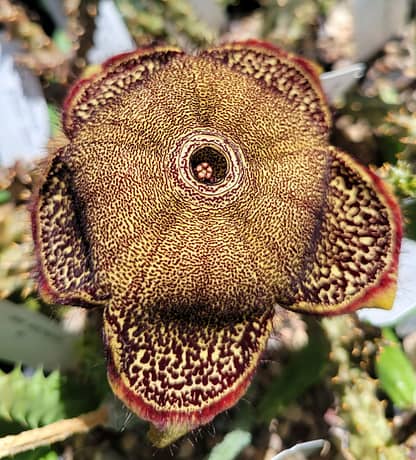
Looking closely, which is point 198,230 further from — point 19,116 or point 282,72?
point 19,116

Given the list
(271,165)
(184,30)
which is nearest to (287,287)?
(271,165)

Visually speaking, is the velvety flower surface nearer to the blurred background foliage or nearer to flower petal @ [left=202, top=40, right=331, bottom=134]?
flower petal @ [left=202, top=40, right=331, bottom=134]

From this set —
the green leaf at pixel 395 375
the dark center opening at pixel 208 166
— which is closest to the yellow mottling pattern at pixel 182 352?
the dark center opening at pixel 208 166

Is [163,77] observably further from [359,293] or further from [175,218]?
[359,293]

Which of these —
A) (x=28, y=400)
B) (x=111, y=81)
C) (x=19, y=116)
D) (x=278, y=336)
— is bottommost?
(x=28, y=400)

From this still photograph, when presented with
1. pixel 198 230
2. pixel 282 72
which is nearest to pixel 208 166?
pixel 198 230

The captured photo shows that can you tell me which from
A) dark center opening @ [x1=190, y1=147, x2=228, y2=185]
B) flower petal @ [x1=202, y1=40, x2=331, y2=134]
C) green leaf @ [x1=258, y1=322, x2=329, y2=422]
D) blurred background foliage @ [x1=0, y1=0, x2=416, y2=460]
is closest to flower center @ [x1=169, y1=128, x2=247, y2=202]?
dark center opening @ [x1=190, y1=147, x2=228, y2=185]

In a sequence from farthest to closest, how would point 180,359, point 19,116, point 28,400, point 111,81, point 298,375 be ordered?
point 19,116
point 298,375
point 28,400
point 111,81
point 180,359
